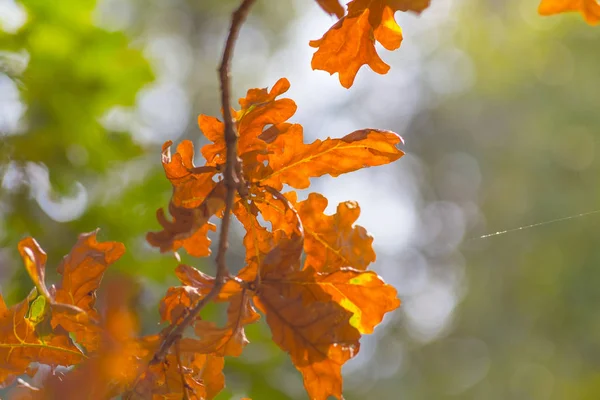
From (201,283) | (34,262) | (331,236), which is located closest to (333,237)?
(331,236)

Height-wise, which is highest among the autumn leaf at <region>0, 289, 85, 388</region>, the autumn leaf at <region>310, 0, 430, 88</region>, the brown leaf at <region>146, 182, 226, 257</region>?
the autumn leaf at <region>310, 0, 430, 88</region>

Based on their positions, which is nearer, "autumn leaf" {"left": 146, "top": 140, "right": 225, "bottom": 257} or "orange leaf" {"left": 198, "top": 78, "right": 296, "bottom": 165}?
"autumn leaf" {"left": 146, "top": 140, "right": 225, "bottom": 257}

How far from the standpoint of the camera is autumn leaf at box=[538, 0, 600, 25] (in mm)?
562

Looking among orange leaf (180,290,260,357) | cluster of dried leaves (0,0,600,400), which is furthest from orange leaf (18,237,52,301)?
orange leaf (180,290,260,357)

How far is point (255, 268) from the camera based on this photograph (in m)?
0.61

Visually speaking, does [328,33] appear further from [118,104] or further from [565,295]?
[565,295]

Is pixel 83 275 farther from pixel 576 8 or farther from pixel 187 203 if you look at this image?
pixel 576 8

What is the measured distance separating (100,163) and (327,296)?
1.21 m

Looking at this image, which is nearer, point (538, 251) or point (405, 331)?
point (538, 251)

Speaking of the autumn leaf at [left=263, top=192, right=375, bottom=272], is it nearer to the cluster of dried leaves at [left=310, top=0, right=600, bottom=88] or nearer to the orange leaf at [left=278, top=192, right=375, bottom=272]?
the orange leaf at [left=278, top=192, right=375, bottom=272]

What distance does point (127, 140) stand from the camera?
175 cm

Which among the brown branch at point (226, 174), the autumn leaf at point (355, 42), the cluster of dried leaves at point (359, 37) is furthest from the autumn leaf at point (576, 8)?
the brown branch at point (226, 174)

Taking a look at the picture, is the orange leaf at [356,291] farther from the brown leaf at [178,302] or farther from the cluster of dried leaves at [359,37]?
the cluster of dried leaves at [359,37]

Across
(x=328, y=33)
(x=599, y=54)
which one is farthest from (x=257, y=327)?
(x=599, y=54)
